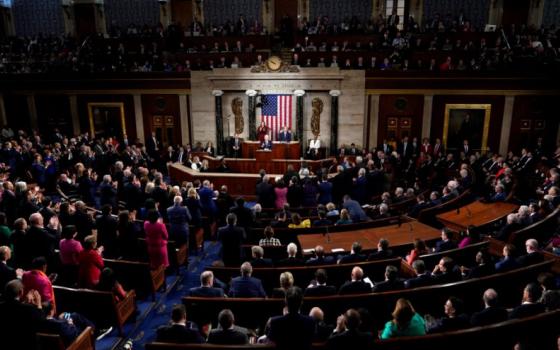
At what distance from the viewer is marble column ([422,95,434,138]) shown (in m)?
15.7

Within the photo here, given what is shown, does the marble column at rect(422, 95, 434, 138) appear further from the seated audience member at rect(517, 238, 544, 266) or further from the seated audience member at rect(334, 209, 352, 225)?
the seated audience member at rect(517, 238, 544, 266)

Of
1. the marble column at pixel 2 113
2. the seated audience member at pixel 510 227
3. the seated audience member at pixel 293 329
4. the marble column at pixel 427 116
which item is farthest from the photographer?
the marble column at pixel 2 113

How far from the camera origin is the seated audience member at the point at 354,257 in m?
6.02

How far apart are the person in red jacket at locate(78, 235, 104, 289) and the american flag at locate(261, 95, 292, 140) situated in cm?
1111

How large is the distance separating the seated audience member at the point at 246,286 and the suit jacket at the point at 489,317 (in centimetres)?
232

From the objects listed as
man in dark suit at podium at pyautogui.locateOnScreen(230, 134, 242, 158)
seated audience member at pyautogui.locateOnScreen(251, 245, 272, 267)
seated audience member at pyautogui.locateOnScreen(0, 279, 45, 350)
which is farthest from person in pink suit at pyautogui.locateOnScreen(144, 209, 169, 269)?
man in dark suit at podium at pyautogui.locateOnScreen(230, 134, 242, 158)

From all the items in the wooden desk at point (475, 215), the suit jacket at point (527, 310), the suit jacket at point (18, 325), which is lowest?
the wooden desk at point (475, 215)

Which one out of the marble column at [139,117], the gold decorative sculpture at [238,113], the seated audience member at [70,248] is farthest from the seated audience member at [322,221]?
the marble column at [139,117]

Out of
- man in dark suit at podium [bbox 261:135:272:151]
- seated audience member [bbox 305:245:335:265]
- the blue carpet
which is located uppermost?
seated audience member [bbox 305:245:335:265]

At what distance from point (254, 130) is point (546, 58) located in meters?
10.2

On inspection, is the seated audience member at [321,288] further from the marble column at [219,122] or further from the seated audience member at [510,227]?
the marble column at [219,122]

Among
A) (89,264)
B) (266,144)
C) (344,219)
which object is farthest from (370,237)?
(266,144)

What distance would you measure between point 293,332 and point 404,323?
1.10 metres

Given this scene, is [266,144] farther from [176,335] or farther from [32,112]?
[176,335]
